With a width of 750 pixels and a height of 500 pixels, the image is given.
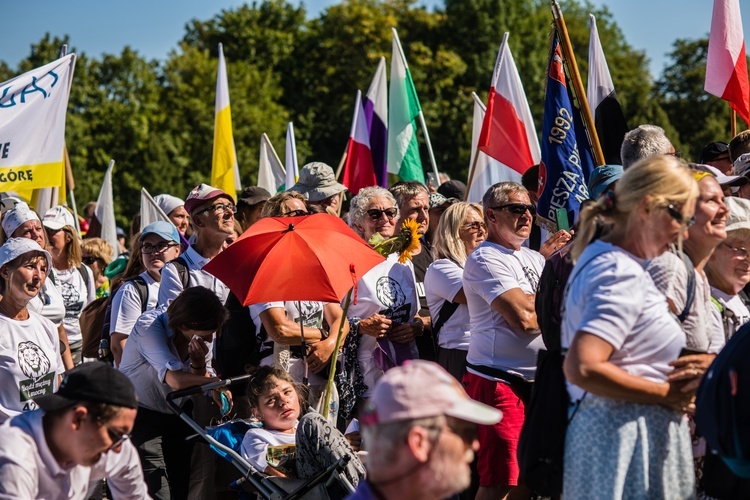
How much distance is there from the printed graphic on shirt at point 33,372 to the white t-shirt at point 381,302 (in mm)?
1954

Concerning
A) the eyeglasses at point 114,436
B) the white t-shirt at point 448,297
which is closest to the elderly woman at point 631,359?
the eyeglasses at point 114,436

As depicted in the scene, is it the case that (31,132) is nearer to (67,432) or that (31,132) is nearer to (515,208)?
(515,208)

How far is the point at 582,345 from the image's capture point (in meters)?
3.34

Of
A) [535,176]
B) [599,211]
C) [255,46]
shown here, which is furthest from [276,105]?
[599,211]

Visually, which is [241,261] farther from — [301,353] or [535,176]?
[535,176]

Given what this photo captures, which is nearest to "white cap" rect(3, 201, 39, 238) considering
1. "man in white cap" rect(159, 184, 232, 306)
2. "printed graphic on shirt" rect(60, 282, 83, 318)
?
"printed graphic on shirt" rect(60, 282, 83, 318)

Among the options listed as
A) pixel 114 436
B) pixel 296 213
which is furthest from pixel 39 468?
pixel 296 213

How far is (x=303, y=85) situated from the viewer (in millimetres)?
50281

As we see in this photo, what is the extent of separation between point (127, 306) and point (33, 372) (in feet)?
4.50

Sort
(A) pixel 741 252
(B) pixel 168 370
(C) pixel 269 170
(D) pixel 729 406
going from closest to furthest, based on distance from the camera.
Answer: (D) pixel 729 406 < (A) pixel 741 252 < (B) pixel 168 370 < (C) pixel 269 170

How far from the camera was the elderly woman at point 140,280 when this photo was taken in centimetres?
682

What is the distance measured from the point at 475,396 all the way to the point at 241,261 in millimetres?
1573

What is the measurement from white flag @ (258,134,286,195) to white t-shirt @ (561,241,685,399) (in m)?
9.96

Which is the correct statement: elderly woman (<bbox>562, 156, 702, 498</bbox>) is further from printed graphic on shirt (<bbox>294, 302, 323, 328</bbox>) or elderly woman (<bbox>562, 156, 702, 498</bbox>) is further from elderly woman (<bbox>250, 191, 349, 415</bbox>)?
printed graphic on shirt (<bbox>294, 302, 323, 328</bbox>)
